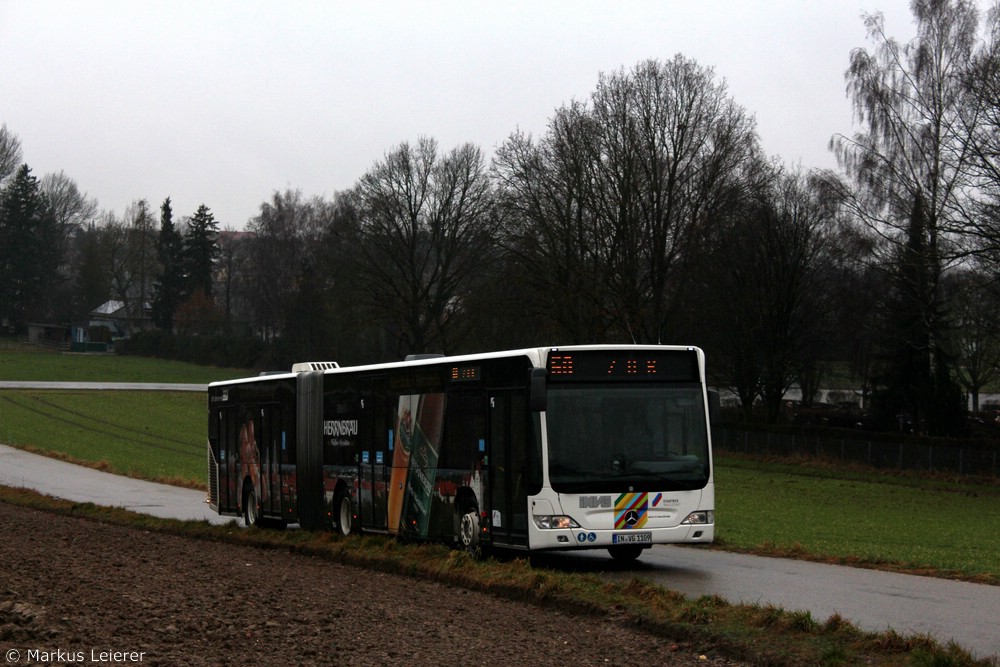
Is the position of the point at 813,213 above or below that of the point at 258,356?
above

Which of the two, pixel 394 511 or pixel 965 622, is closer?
pixel 965 622

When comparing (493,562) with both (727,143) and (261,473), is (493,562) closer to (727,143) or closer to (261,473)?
(261,473)

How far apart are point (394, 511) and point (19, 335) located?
356 ft

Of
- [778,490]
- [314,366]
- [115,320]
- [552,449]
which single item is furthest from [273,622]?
[115,320]

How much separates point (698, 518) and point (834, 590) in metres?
2.67

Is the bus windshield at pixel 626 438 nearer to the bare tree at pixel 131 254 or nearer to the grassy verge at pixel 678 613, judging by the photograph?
the grassy verge at pixel 678 613

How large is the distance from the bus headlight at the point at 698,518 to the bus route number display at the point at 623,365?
167 centimetres

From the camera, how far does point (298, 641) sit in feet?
30.9

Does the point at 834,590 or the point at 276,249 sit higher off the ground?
the point at 276,249

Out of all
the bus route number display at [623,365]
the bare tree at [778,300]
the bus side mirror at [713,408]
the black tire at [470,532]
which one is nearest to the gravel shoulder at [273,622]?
the black tire at [470,532]

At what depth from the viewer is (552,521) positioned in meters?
14.9

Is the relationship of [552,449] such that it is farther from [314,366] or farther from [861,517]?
[861,517]

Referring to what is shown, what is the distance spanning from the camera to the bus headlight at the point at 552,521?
49.0 feet

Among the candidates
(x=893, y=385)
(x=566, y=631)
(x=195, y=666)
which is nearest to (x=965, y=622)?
(x=566, y=631)
